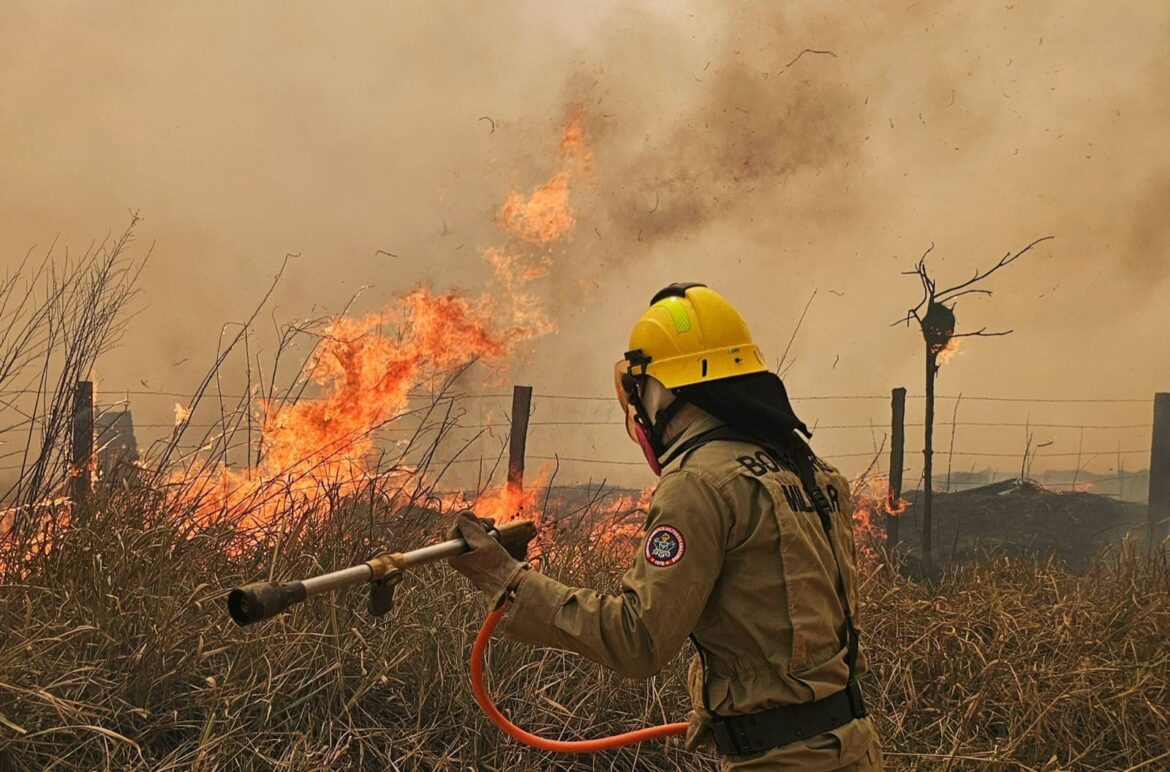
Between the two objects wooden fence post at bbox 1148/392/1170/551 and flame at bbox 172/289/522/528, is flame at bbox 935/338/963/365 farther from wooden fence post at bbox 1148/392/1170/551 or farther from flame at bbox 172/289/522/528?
flame at bbox 172/289/522/528

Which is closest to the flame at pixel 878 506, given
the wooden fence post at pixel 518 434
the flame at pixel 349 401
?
the wooden fence post at pixel 518 434

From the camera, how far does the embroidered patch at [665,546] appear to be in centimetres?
187

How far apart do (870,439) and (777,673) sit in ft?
27.8

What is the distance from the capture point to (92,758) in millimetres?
2883

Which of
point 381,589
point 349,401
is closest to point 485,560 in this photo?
point 381,589

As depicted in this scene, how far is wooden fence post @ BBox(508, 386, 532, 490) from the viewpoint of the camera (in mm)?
7613

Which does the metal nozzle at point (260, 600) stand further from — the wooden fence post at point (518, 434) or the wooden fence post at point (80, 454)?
the wooden fence post at point (518, 434)

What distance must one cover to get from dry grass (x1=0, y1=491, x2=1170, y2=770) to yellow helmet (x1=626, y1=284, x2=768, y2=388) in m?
1.83

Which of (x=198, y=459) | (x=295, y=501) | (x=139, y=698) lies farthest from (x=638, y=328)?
(x=198, y=459)

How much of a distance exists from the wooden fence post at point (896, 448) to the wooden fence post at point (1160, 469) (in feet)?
7.86

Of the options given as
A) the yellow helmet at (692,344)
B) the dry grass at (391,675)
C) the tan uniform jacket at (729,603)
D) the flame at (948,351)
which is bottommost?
the dry grass at (391,675)

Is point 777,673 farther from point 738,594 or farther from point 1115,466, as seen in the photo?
point 1115,466

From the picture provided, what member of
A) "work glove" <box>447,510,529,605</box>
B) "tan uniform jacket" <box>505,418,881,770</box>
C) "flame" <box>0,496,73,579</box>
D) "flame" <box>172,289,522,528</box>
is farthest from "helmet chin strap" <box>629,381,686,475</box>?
"flame" <box>0,496,73,579</box>

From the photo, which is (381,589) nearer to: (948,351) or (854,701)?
(854,701)
